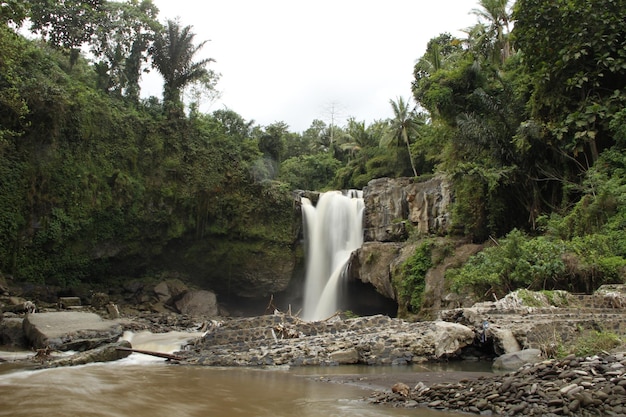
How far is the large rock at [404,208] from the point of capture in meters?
22.9

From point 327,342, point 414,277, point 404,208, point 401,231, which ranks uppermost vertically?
point 404,208

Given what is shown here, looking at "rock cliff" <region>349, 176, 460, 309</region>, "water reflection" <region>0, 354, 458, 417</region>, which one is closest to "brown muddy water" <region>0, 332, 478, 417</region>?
"water reflection" <region>0, 354, 458, 417</region>

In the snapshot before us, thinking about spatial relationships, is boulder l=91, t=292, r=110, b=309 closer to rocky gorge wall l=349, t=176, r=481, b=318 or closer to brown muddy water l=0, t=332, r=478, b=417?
rocky gorge wall l=349, t=176, r=481, b=318

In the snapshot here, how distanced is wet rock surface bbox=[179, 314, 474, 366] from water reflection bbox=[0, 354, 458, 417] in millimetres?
1203

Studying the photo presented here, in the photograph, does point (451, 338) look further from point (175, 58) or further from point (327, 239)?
point (175, 58)

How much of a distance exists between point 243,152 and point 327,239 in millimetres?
8177

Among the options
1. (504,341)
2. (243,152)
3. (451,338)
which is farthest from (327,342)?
(243,152)

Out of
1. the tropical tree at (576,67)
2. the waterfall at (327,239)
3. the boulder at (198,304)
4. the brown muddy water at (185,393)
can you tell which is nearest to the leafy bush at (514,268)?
the tropical tree at (576,67)

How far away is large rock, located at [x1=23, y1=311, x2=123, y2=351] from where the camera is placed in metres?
13.6

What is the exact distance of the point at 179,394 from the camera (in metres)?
7.47

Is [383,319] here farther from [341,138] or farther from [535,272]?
[341,138]

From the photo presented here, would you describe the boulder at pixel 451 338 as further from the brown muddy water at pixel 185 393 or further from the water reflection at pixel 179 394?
the water reflection at pixel 179 394

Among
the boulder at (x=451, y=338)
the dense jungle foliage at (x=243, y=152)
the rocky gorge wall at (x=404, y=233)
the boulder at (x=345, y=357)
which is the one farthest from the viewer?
the rocky gorge wall at (x=404, y=233)

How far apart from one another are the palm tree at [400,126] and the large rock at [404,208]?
803cm
